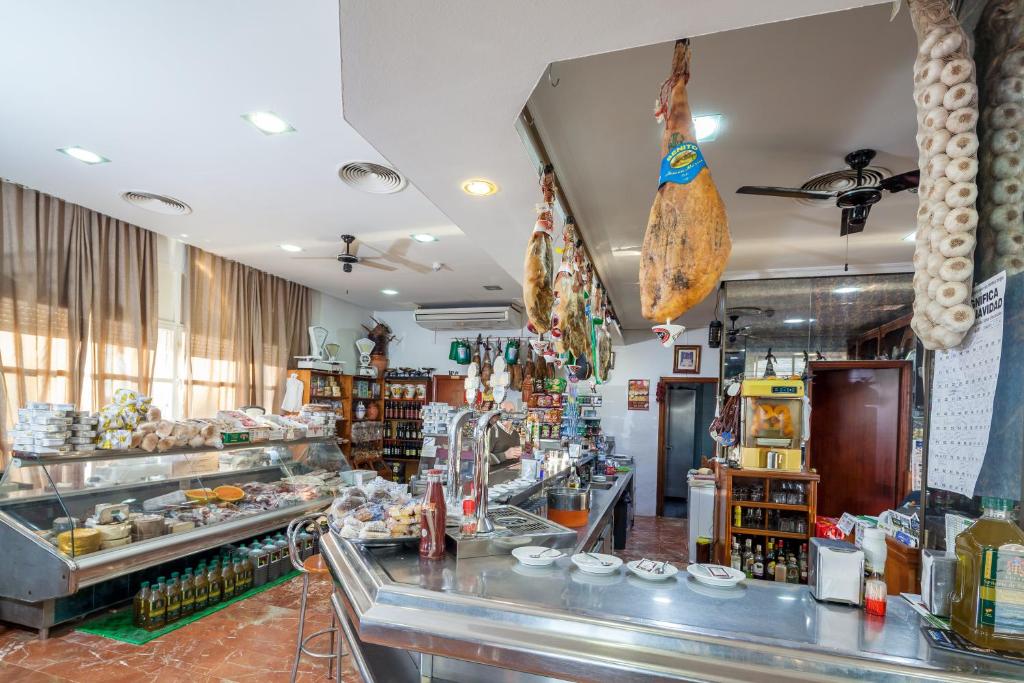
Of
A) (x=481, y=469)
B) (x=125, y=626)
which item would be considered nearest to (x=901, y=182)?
(x=481, y=469)

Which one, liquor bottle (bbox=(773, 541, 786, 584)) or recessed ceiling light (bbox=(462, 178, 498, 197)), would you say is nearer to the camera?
recessed ceiling light (bbox=(462, 178, 498, 197))

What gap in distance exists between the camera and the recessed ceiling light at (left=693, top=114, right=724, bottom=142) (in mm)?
2801

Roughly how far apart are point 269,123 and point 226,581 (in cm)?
349

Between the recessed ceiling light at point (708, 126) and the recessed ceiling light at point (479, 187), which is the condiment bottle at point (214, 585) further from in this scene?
the recessed ceiling light at point (708, 126)

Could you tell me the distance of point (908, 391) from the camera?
18.0 feet

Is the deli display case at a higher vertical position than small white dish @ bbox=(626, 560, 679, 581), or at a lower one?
lower

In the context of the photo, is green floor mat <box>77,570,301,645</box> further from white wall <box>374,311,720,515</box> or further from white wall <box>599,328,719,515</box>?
white wall <box>599,328,719,515</box>

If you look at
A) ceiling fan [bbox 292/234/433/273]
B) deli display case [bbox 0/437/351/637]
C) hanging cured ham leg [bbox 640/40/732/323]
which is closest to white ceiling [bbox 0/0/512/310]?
ceiling fan [bbox 292/234/433/273]

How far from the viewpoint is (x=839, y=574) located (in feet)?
5.13

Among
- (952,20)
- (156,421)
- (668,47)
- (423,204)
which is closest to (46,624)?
(156,421)

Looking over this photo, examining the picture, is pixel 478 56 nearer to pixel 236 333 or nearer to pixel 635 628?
pixel 635 628

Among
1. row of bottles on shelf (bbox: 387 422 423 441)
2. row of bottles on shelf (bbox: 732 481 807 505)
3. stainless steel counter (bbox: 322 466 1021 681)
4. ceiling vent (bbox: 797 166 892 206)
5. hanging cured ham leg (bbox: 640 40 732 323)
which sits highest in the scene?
ceiling vent (bbox: 797 166 892 206)

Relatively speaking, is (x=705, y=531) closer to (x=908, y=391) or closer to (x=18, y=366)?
(x=908, y=391)

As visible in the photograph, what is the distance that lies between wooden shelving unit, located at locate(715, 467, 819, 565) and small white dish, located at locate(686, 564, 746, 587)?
3.16 metres
